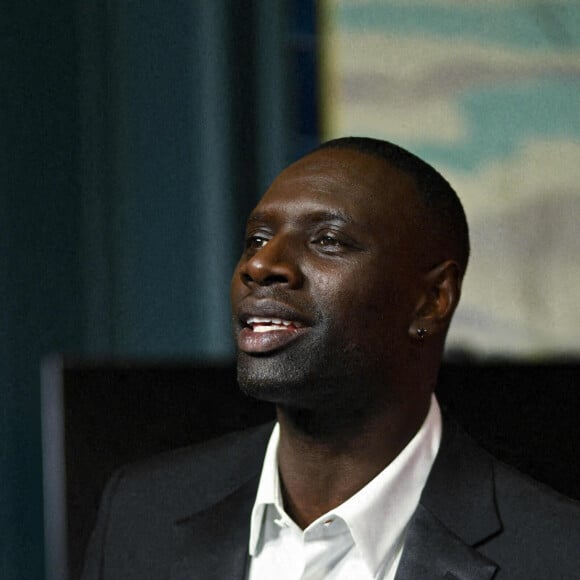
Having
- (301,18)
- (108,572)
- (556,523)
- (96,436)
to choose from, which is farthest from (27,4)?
(556,523)

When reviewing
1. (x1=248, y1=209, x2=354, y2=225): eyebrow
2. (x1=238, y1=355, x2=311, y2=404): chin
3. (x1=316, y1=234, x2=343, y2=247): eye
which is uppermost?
(x1=248, y1=209, x2=354, y2=225): eyebrow

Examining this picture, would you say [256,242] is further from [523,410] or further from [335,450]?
[523,410]

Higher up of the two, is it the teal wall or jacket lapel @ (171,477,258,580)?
the teal wall

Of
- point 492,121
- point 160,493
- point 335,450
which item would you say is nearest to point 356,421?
point 335,450

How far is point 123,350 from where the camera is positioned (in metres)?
1.76

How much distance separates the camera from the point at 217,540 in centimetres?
110

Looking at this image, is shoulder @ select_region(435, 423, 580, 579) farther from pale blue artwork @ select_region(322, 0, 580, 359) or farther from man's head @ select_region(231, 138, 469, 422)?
pale blue artwork @ select_region(322, 0, 580, 359)

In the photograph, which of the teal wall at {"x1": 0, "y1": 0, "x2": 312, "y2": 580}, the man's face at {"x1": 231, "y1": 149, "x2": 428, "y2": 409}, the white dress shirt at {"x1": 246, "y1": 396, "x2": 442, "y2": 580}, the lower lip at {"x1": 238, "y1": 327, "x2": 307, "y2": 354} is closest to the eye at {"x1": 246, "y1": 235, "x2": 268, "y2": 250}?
the man's face at {"x1": 231, "y1": 149, "x2": 428, "y2": 409}

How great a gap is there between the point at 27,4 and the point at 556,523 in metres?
1.15

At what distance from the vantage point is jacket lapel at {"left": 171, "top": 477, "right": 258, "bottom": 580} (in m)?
1.07

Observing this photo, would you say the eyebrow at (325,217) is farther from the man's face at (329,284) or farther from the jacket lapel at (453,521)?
the jacket lapel at (453,521)

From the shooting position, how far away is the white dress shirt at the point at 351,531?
3.38 ft

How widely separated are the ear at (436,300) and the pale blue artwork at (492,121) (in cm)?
62

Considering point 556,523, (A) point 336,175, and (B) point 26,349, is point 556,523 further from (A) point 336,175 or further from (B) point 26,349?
(B) point 26,349
